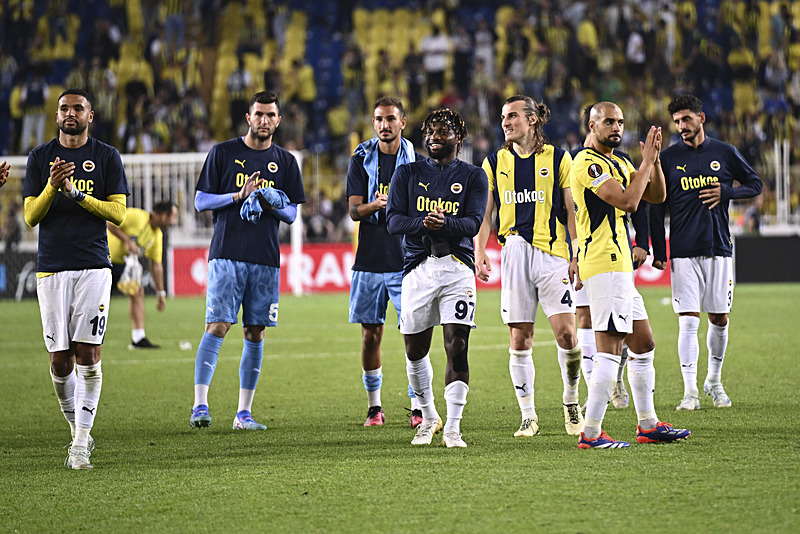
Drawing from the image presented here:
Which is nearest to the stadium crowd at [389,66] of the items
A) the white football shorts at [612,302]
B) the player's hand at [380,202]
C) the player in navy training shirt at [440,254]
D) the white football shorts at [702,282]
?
the white football shorts at [702,282]

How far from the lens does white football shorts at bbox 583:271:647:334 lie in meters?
5.71

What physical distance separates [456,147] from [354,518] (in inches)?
104

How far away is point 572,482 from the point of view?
16.1 ft

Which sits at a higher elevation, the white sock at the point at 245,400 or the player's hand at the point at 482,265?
the player's hand at the point at 482,265

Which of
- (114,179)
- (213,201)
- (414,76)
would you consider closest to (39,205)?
(114,179)

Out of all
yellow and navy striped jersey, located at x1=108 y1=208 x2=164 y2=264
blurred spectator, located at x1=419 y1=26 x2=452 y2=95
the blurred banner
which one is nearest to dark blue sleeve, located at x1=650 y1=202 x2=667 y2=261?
yellow and navy striped jersey, located at x1=108 y1=208 x2=164 y2=264

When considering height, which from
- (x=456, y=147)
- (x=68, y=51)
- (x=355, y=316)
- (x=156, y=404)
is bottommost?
(x=156, y=404)

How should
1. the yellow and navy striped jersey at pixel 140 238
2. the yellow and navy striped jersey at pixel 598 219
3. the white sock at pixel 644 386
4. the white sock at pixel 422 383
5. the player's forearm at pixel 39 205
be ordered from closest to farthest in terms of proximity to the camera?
the player's forearm at pixel 39 205 < the yellow and navy striped jersey at pixel 598 219 < the white sock at pixel 644 386 < the white sock at pixel 422 383 < the yellow and navy striped jersey at pixel 140 238

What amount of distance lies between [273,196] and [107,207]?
4.35 ft

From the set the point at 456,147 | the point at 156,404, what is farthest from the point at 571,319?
the point at 156,404

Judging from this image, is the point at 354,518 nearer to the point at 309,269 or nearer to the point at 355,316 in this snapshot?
the point at 355,316

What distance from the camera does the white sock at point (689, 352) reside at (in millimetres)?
7484

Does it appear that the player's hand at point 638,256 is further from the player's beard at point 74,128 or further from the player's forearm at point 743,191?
the player's beard at point 74,128

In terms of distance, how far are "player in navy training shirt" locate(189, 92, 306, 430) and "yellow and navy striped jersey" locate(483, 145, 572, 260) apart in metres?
1.54
